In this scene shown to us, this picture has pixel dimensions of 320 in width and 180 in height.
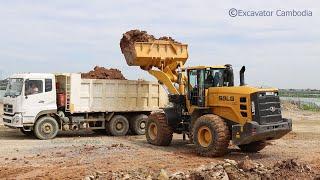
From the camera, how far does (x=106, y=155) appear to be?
13.4 metres

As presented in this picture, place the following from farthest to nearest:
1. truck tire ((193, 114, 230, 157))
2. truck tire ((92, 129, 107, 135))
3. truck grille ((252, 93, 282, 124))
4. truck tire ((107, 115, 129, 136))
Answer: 1. truck tire ((92, 129, 107, 135))
2. truck tire ((107, 115, 129, 136))
3. truck tire ((193, 114, 230, 157))
4. truck grille ((252, 93, 282, 124))

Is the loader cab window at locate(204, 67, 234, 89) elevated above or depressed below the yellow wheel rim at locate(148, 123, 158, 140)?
above

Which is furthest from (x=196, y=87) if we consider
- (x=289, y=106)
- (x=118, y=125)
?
(x=289, y=106)

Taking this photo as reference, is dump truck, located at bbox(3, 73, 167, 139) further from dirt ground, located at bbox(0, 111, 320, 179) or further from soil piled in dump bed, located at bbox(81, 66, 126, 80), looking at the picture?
soil piled in dump bed, located at bbox(81, 66, 126, 80)

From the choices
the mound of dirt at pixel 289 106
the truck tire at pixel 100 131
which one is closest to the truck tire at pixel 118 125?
the truck tire at pixel 100 131

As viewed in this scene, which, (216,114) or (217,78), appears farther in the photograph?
(217,78)

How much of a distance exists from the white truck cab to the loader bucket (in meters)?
3.08

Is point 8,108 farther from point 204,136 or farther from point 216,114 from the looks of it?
point 216,114

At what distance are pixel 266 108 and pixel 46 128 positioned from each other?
Answer: 844 centimetres

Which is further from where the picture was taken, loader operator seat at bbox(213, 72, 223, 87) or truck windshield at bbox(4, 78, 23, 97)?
truck windshield at bbox(4, 78, 23, 97)

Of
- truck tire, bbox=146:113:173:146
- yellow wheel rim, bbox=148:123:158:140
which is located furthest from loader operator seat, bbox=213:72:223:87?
yellow wheel rim, bbox=148:123:158:140

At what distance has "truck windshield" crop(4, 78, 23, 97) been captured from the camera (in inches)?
681

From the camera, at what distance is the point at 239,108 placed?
43.2 ft

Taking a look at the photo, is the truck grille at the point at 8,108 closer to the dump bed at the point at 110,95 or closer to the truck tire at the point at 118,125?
the dump bed at the point at 110,95
